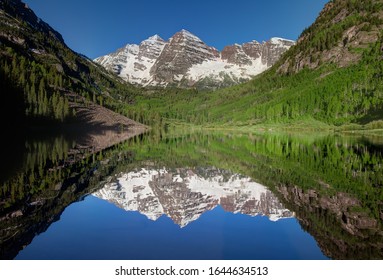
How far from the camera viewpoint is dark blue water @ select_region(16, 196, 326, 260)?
11.9 meters

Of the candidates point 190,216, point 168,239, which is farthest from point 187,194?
point 168,239

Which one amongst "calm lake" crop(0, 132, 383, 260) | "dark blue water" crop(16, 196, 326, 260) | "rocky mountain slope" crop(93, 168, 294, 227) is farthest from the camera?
"rocky mountain slope" crop(93, 168, 294, 227)

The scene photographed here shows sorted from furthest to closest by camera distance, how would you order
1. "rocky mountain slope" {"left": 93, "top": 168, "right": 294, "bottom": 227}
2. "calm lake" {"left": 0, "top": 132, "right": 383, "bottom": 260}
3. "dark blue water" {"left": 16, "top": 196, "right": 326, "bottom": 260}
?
"rocky mountain slope" {"left": 93, "top": 168, "right": 294, "bottom": 227}, "calm lake" {"left": 0, "top": 132, "right": 383, "bottom": 260}, "dark blue water" {"left": 16, "top": 196, "right": 326, "bottom": 260}

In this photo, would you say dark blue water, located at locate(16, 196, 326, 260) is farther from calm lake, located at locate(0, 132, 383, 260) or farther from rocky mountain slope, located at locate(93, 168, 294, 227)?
rocky mountain slope, located at locate(93, 168, 294, 227)

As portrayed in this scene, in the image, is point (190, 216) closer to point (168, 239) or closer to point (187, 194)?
point (168, 239)

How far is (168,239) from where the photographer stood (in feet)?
43.9

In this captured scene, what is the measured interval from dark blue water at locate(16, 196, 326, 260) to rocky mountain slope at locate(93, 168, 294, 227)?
1.01 m

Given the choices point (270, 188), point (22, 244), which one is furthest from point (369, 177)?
point (22, 244)

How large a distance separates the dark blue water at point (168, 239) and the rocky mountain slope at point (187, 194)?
101 cm

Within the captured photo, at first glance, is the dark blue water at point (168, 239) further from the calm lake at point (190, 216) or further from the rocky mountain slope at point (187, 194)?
the rocky mountain slope at point (187, 194)

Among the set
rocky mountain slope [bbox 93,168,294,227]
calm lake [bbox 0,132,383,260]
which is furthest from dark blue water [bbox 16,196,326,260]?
rocky mountain slope [bbox 93,168,294,227]

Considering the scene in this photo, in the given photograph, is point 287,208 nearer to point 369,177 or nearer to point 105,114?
point 369,177

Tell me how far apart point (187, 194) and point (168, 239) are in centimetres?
1085

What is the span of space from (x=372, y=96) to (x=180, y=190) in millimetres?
179093
